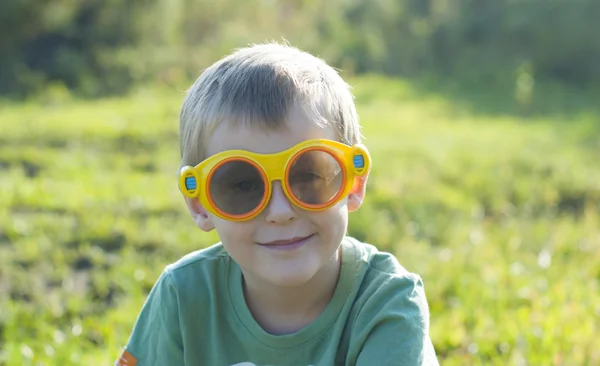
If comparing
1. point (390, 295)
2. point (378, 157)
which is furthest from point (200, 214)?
point (378, 157)

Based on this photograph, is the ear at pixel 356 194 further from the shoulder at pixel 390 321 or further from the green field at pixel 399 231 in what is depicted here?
the green field at pixel 399 231

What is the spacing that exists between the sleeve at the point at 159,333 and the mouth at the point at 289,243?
400 mm

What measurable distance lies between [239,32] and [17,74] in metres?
3.46

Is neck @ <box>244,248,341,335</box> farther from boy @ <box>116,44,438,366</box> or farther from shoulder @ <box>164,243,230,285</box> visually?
shoulder @ <box>164,243,230,285</box>

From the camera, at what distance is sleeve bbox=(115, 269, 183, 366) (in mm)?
2176

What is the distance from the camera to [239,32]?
39.9ft

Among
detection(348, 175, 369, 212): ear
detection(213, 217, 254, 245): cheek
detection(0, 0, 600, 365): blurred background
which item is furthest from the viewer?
detection(0, 0, 600, 365): blurred background

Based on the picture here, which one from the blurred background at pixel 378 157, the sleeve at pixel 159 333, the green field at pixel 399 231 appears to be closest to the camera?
the sleeve at pixel 159 333

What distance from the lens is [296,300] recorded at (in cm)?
212

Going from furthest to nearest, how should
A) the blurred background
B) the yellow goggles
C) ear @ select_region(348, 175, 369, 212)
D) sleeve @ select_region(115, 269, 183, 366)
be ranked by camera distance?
the blurred background, sleeve @ select_region(115, 269, 183, 366), ear @ select_region(348, 175, 369, 212), the yellow goggles

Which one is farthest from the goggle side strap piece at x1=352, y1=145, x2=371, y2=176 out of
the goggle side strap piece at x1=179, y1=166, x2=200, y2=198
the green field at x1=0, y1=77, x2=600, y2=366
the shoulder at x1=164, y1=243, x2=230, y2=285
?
the green field at x1=0, y1=77, x2=600, y2=366

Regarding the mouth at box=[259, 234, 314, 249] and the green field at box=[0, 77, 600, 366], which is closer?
the mouth at box=[259, 234, 314, 249]

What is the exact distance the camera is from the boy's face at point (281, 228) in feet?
6.12

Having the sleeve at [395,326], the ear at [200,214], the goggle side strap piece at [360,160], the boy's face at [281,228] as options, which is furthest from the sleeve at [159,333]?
the goggle side strap piece at [360,160]
